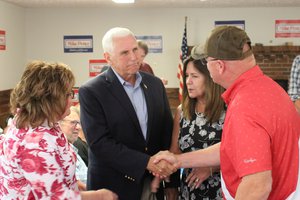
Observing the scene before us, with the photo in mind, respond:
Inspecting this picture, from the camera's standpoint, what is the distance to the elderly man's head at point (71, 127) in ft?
9.89

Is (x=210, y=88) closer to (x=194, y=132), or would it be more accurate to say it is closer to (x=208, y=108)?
(x=208, y=108)

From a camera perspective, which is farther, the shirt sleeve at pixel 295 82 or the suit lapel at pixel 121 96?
the shirt sleeve at pixel 295 82

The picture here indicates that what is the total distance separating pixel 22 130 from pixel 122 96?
74cm

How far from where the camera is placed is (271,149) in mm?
1238

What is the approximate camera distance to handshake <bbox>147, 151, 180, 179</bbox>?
1.95 metres

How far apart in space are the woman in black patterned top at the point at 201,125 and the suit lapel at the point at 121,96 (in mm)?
293

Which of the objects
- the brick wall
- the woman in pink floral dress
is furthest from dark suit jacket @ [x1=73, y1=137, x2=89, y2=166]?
the brick wall

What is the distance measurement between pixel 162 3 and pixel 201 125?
17.7ft

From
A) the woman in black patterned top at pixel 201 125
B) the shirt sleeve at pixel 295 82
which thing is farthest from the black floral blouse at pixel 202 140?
the shirt sleeve at pixel 295 82

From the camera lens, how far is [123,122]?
2.00m

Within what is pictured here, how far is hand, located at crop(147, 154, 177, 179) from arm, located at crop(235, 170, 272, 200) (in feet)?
2.65

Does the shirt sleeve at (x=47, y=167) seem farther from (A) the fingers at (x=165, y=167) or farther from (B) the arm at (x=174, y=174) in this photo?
(B) the arm at (x=174, y=174)

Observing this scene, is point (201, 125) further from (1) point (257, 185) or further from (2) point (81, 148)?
(2) point (81, 148)

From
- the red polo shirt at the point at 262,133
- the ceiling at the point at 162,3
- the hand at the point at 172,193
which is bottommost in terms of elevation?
the hand at the point at 172,193
